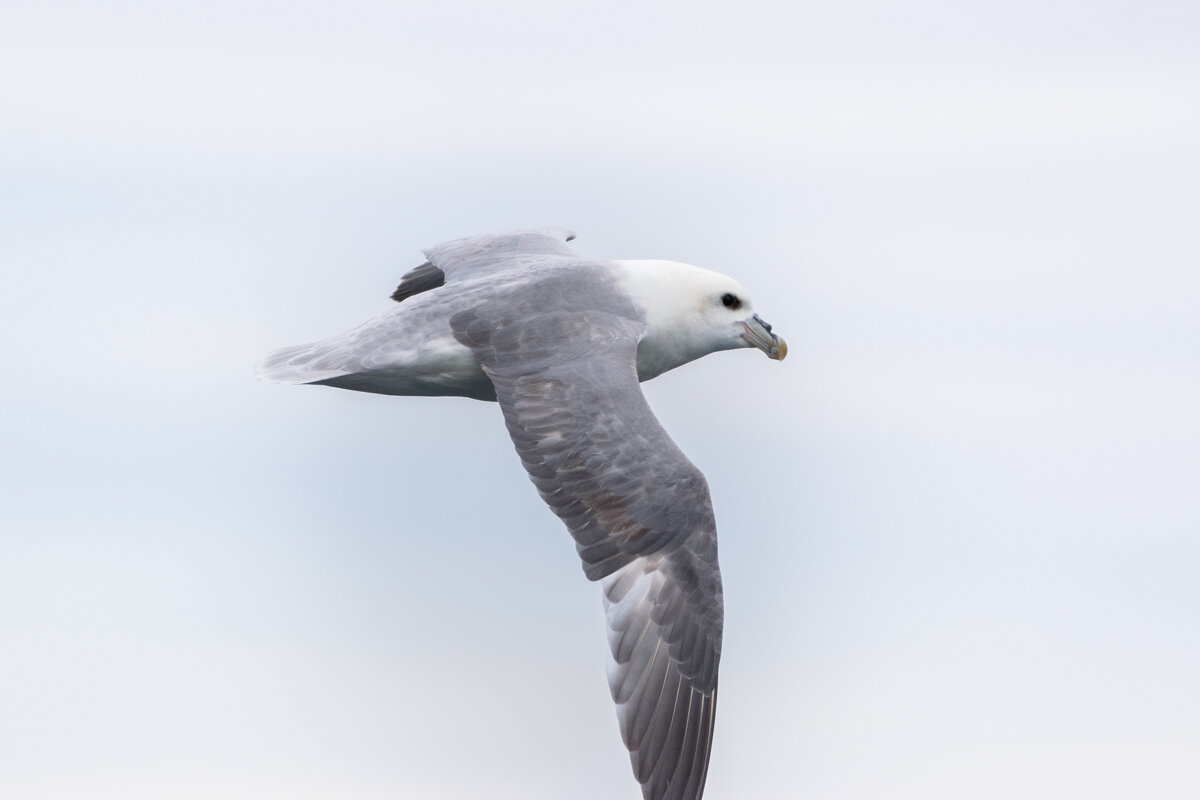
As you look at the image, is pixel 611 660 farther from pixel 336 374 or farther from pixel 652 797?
pixel 336 374

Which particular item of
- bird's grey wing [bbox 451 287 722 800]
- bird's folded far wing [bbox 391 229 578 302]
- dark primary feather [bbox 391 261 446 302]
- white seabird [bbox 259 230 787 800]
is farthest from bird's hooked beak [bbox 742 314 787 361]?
dark primary feather [bbox 391 261 446 302]

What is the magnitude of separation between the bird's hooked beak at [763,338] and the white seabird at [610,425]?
0.50m

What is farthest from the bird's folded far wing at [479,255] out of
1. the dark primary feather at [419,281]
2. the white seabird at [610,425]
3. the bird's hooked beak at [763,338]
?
the bird's hooked beak at [763,338]

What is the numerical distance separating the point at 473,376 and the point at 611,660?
2325 millimetres

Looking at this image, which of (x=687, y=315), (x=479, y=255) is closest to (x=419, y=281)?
(x=479, y=255)

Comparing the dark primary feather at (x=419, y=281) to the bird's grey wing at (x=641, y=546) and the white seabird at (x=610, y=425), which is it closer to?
the white seabird at (x=610, y=425)

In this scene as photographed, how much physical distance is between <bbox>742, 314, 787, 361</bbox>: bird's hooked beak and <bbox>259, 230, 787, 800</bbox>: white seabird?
499mm

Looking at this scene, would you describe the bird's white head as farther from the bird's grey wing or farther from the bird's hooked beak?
the bird's grey wing

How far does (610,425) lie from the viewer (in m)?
12.5

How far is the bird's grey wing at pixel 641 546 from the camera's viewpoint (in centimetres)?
1235

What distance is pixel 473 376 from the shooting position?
13414 mm

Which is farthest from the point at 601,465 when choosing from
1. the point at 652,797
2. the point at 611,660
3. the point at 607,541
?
the point at 652,797

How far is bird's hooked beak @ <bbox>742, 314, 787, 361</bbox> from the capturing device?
14.5m

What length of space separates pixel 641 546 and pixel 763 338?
2.68 m
